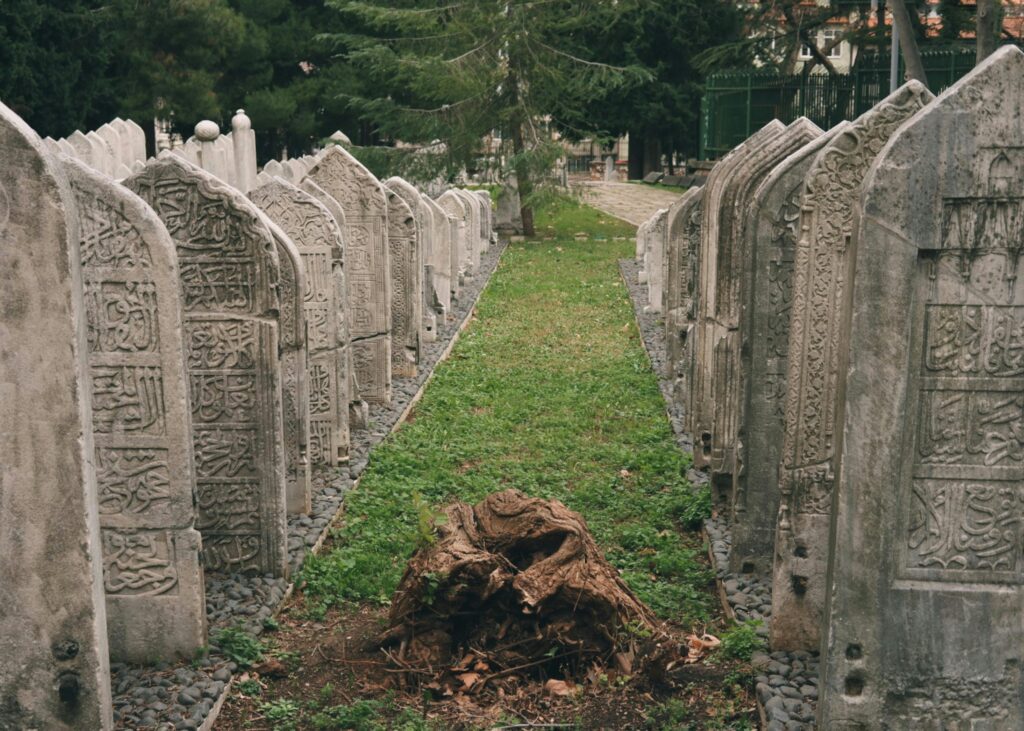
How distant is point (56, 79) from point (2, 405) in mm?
26788

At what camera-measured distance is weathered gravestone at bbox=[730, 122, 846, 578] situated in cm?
611

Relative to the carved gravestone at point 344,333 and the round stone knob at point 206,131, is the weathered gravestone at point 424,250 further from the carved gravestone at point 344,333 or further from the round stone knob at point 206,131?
the round stone knob at point 206,131

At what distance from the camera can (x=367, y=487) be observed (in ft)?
28.4

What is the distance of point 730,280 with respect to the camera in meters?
7.42

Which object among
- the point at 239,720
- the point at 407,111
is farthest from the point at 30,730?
the point at 407,111

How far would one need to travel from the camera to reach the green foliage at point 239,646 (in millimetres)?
5680

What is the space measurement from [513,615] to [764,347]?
6.50ft

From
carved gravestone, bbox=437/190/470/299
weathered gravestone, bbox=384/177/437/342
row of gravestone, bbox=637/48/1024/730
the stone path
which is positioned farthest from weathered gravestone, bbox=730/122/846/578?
the stone path

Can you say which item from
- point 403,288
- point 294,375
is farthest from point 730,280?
point 403,288

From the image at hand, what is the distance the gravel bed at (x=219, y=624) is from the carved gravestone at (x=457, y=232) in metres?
9.08

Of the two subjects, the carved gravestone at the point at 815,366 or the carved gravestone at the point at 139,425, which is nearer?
the carved gravestone at the point at 139,425

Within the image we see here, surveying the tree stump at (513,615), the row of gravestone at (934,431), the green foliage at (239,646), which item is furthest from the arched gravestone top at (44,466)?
the row of gravestone at (934,431)

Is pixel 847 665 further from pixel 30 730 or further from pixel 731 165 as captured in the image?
pixel 731 165

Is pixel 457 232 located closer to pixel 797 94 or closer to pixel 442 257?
pixel 442 257
